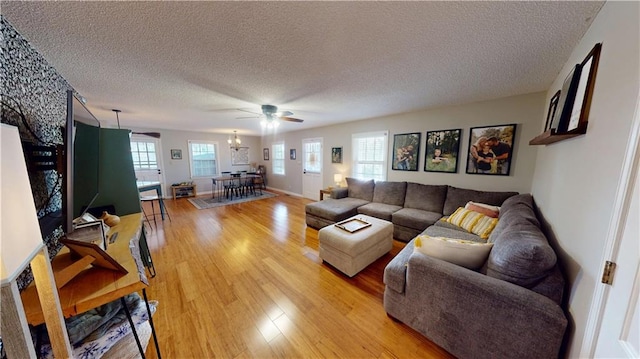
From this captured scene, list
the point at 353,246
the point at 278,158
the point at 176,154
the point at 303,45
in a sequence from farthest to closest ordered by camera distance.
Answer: the point at 278,158 < the point at 176,154 < the point at 353,246 < the point at 303,45

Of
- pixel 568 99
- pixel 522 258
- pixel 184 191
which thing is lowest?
pixel 184 191

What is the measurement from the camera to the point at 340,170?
4902 mm

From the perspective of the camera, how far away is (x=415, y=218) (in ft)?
9.31

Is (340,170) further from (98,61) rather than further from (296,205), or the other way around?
(98,61)

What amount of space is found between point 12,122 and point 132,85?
5.31 ft

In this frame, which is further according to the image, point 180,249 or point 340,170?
point 340,170

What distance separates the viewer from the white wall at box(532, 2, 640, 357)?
0.83 metres

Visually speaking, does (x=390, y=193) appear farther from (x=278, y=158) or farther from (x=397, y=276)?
(x=278, y=158)

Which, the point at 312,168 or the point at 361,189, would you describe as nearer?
the point at 361,189

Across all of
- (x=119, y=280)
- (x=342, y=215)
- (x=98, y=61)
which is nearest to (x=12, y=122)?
(x=119, y=280)

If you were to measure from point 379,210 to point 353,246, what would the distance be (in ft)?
4.31

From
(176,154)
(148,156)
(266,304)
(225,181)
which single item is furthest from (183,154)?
(266,304)

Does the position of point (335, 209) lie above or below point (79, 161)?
below

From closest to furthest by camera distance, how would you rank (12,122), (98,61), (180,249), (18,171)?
(18,171) → (12,122) → (98,61) → (180,249)
